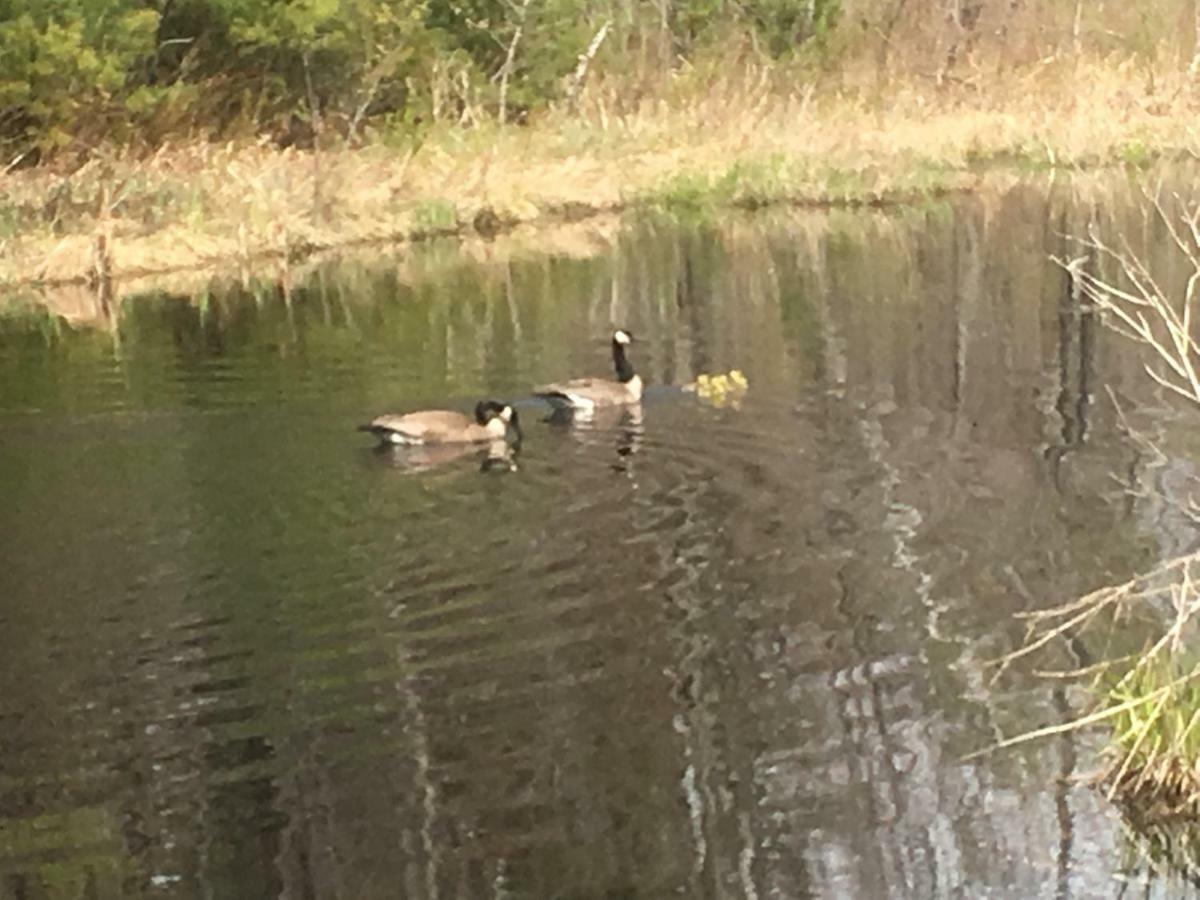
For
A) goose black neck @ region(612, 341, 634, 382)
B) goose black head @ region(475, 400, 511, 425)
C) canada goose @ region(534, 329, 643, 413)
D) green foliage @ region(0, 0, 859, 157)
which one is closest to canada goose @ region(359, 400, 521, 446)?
goose black head @ region(475, 400, 511, 425)

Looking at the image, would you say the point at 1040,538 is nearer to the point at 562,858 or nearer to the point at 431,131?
the point at 562,858

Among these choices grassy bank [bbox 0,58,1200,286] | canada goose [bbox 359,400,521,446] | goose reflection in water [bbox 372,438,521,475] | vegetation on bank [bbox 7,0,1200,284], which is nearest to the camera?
goose reflection in water [bbox 372,438,521,475]

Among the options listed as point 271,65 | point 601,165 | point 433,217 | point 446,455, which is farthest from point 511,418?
point 271,65

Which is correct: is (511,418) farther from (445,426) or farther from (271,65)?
(271,65)

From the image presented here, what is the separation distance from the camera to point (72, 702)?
9094mm

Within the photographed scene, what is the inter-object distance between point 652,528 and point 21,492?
4120mm

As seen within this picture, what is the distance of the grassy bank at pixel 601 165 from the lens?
2616cm

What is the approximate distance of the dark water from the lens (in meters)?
7.43

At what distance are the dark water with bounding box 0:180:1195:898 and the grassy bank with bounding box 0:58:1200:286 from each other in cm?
748

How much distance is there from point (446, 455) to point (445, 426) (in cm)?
36

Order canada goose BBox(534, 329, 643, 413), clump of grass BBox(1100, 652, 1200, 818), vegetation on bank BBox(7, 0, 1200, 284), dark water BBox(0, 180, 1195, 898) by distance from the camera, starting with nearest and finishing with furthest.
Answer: clump of grass BBox(1100, 652, 1200, 818)
dark water BBox(0, 180, 1195, 898)
canada goose BBox(534, 329, 643, 413)
vegetation on bank BBox(7, 0, 1200, 284)

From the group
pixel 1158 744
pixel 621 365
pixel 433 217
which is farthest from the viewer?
pixel 433 217

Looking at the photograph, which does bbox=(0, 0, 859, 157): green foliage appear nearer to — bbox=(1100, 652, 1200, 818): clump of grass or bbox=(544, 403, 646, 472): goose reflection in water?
bbox=(544, 403, 646, 472): goose reflection in water

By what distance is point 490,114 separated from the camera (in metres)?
33.5
